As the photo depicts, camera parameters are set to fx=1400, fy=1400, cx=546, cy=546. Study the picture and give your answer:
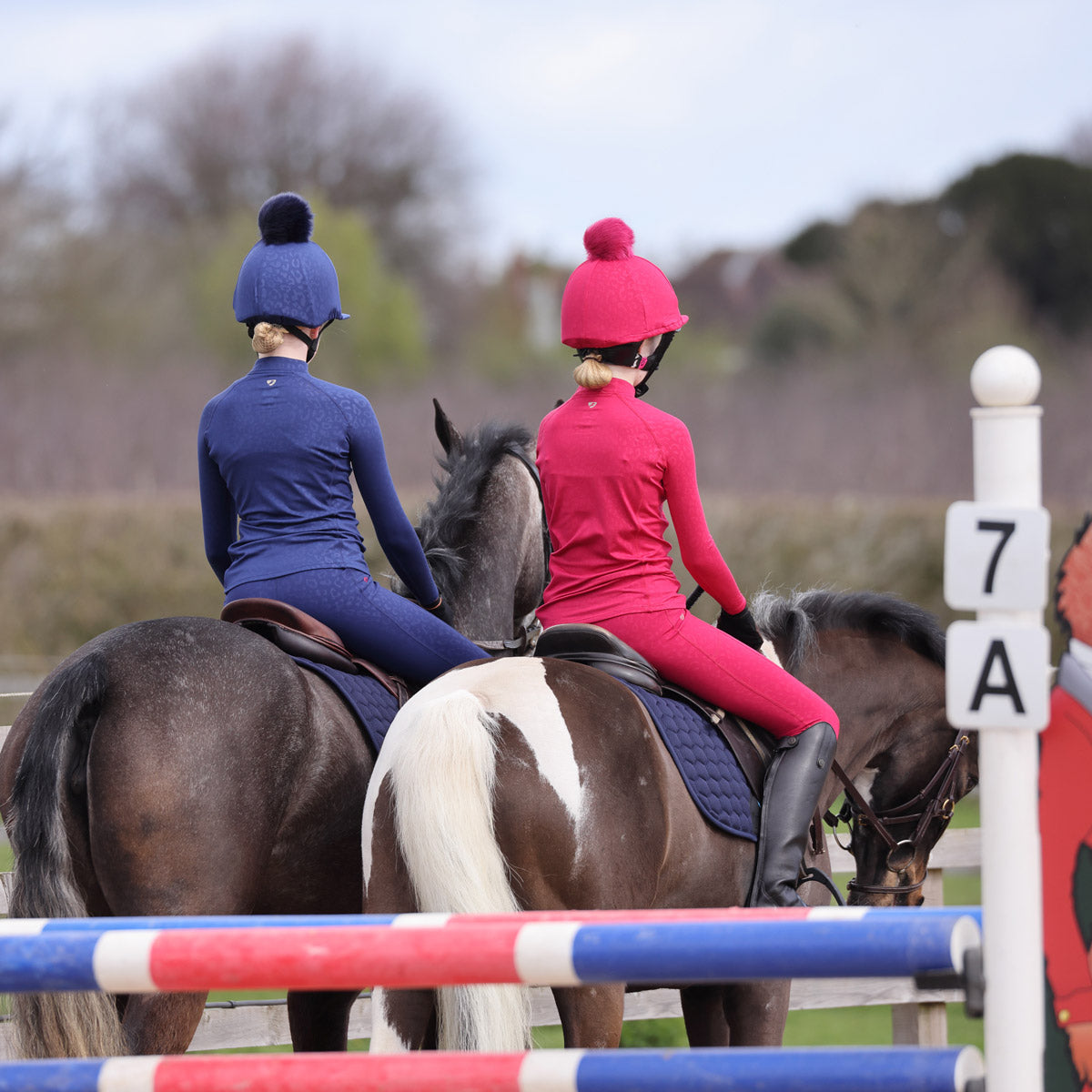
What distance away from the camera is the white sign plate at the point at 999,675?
5.90 ft

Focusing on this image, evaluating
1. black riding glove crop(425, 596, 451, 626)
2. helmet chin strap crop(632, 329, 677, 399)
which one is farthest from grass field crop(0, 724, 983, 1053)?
helmet chin strap crop(632, 329, 677, 399)

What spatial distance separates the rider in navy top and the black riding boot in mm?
917

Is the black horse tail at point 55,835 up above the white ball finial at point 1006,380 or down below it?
below

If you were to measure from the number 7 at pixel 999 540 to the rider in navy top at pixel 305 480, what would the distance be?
7.21ft

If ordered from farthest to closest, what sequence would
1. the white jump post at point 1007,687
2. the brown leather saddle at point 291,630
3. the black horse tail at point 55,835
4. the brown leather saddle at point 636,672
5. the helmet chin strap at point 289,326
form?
the helmet chin strap at point 289,326
the brown leather saddle at point 291,630
the brown leather saddle at point 636,672
the black horse tail at point 55,835
the white jump post at point 1007,687

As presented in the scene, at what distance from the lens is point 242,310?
12.9 feet

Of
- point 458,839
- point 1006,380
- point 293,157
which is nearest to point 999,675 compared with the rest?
point 1006,380

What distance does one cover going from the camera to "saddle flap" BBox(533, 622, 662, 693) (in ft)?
11.1

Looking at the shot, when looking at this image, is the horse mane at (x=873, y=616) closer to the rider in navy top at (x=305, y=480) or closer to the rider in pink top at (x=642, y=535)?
the rider in pink top at (x=642, y=535)

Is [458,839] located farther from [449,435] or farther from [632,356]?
[449,435]

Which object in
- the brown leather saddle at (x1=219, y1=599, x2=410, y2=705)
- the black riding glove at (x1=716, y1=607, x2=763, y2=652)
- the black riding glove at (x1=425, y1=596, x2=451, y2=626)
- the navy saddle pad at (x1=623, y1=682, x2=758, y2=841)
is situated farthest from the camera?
the black riding glove at (x1=425, y1=596, x2=451, y2=626)

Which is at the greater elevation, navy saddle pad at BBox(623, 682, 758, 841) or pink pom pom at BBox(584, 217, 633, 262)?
pink pom pom at BBox(584, 217, 633, 262)

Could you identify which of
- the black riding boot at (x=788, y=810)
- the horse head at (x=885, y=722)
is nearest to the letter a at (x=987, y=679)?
the black riding boot at (x=788, y=810)

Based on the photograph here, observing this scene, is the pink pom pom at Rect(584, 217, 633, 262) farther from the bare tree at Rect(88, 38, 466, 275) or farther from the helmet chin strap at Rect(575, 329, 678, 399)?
the bare tree at Rect(88, 38, 466, 275)
